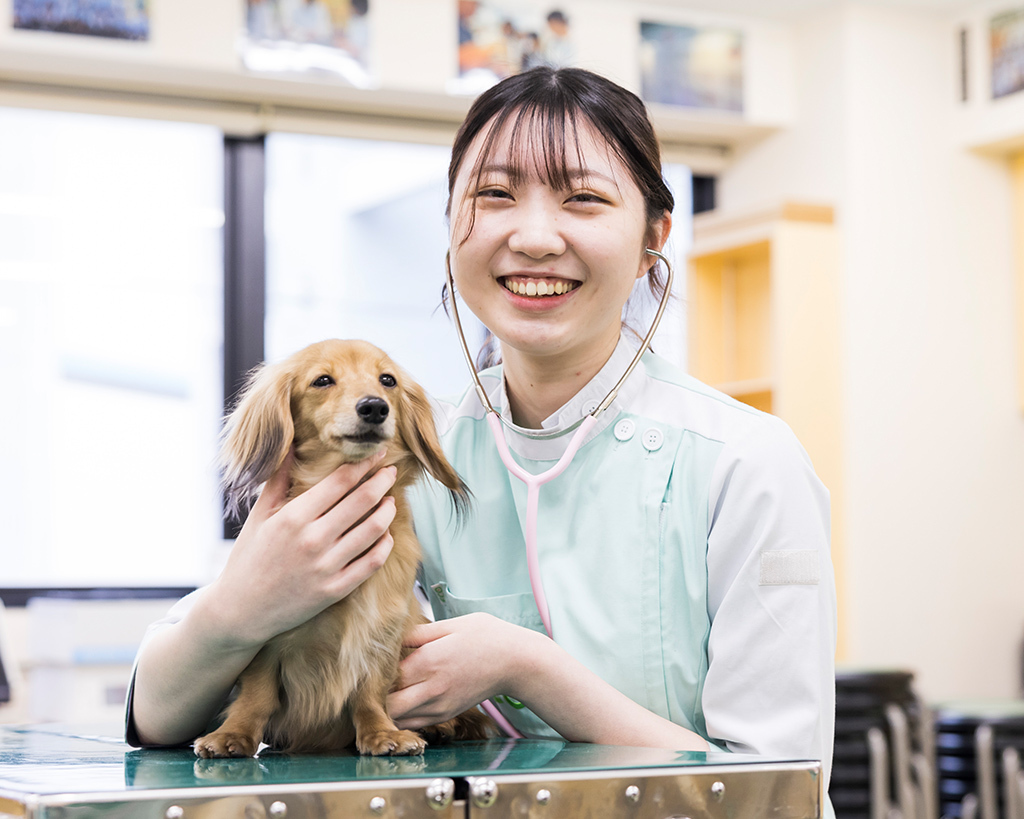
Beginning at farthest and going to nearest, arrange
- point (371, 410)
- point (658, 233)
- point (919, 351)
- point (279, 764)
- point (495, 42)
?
point (919, 351) < point (495, 42) < point (658, 233) < point (371, 410) < point (279, 764)

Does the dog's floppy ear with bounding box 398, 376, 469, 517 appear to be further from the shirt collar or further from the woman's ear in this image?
the woman's ear

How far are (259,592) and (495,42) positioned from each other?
3.48m

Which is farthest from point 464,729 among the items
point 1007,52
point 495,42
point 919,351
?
point 1007,52

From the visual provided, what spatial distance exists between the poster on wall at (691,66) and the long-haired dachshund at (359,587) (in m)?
3.40

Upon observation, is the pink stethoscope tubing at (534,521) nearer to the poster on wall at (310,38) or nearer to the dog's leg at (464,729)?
the dog's leg at (464,729)

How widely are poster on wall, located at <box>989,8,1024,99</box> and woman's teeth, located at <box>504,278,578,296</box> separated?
11.7 feet

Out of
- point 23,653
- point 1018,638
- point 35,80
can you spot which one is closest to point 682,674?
point 23,653

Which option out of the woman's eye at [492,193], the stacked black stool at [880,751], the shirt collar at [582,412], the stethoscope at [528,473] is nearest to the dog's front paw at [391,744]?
the stethoscope at [528,473]

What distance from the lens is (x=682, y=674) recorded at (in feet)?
3.36

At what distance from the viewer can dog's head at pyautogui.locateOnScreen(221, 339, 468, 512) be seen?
38.4 inches

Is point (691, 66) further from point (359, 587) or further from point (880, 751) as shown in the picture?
point (359, 587)

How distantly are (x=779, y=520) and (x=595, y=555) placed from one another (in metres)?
0.18

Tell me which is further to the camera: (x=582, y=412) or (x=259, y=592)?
(x=582, y=412)

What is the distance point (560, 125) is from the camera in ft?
3.49
